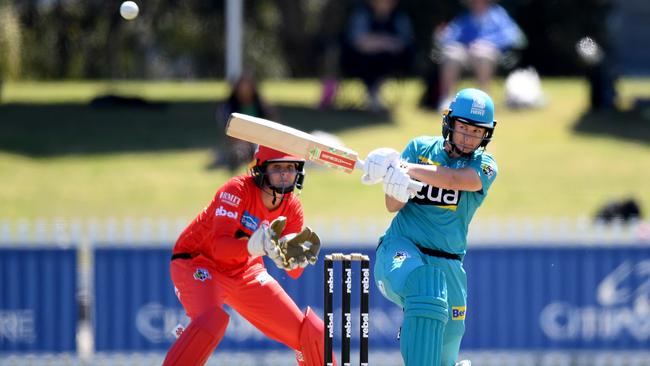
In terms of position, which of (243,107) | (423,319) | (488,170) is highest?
(243,107)

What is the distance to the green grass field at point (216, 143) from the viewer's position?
540 inches

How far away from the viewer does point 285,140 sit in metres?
6.44

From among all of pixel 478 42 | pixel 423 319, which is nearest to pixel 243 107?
pixel 478 42

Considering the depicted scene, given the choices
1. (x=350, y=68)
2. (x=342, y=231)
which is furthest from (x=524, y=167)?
(x=342, y=231)

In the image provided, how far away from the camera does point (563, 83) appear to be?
67.8 ft

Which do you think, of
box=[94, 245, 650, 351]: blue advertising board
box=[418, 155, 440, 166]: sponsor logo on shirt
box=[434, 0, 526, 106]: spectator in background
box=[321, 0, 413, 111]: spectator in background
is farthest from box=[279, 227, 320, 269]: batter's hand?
box=[321, 0, 413, 111]: spectator in background

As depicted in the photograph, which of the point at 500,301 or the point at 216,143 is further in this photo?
the point at 216,143

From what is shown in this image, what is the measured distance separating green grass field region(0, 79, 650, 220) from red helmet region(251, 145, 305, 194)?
6.45 metres

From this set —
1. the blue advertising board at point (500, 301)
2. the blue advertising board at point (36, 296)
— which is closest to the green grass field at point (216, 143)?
the blue advertising board at point (500, 301)

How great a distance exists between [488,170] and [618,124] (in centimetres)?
1070

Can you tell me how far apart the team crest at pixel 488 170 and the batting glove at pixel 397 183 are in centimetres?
54

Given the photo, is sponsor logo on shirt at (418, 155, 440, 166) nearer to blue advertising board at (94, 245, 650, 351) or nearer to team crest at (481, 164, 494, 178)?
team crest at (481, 164, 494, 178)

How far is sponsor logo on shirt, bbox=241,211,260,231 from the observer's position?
6.61 metres

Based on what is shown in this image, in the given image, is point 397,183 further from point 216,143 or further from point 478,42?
point 478,42
